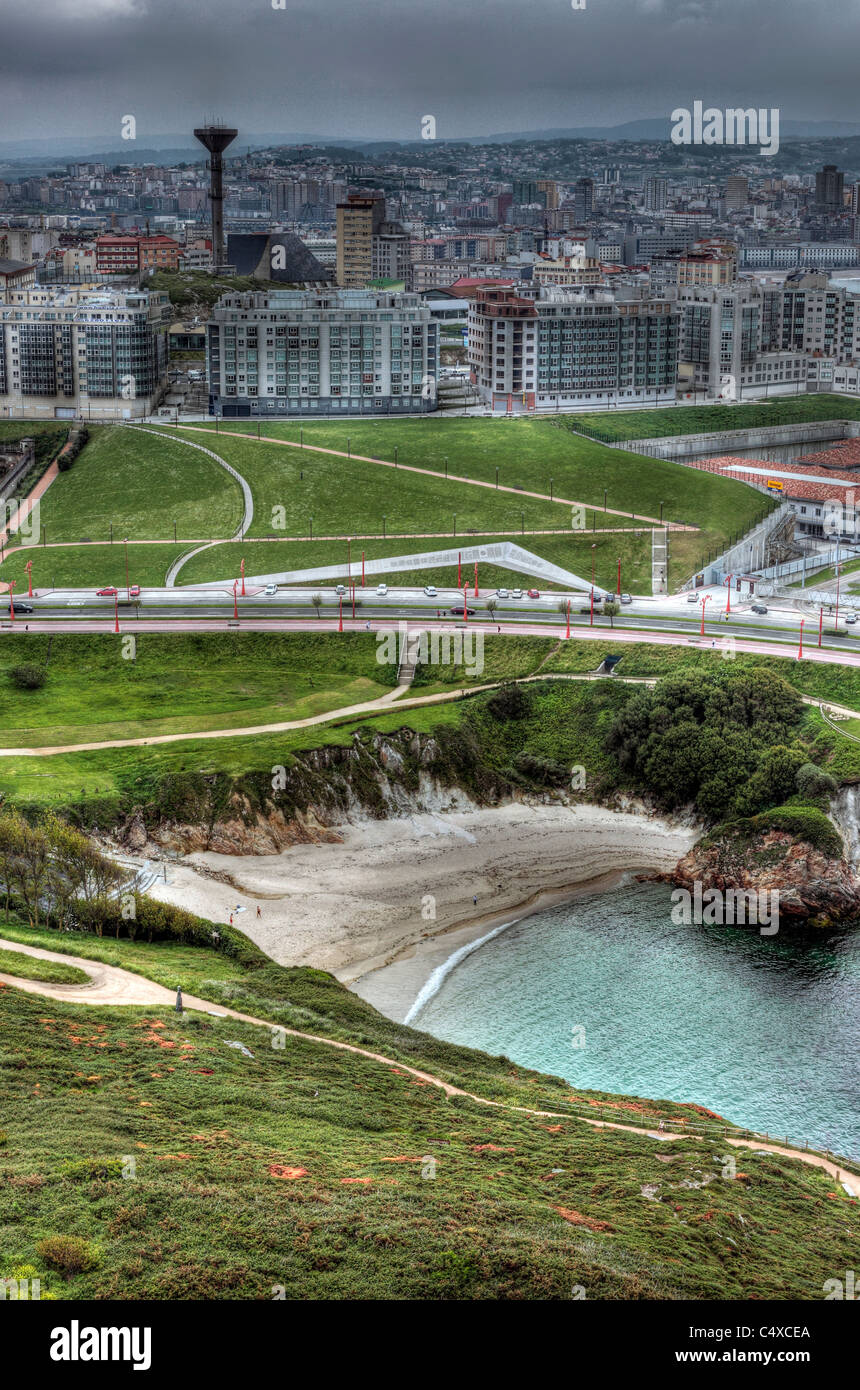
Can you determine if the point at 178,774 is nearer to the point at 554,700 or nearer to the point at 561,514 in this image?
the point at 554,700

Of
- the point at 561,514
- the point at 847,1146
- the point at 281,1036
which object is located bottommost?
the point at 847,1146

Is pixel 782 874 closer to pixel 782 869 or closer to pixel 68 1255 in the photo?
pixel 782 869

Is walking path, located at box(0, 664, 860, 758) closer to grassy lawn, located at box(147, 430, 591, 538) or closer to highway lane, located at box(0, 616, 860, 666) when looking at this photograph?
highway lane, located at box(0, 616, 860, 666)

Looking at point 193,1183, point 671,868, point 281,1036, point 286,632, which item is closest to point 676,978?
point 671,868

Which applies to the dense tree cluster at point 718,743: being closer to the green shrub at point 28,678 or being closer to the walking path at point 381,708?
the walking path at point 381,708

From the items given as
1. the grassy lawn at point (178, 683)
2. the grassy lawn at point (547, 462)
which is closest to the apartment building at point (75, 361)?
the grassy lawn at point (547, 462)

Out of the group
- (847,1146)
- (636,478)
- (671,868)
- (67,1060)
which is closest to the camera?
(67,1060)

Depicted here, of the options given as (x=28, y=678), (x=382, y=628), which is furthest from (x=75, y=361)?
(x=28, y=678)
